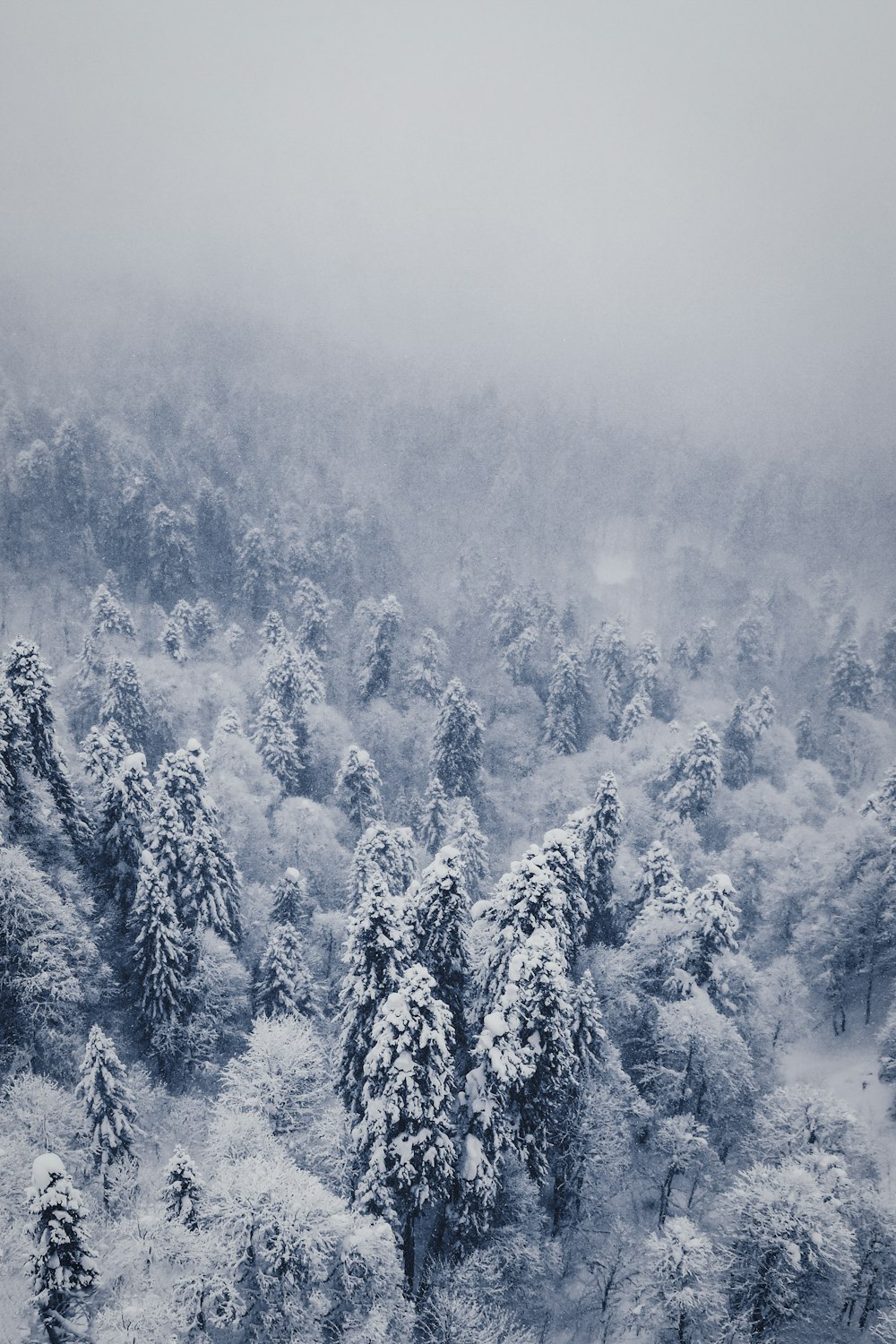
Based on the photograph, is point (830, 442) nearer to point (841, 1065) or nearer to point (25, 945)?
point (841, 1065)

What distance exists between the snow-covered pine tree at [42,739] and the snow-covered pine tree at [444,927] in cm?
2421

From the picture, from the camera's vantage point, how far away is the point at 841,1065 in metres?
42.7

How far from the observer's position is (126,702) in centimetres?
7106

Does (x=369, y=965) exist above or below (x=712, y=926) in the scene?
above

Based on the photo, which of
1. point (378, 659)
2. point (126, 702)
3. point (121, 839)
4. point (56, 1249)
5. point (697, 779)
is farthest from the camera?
point (378, 659)

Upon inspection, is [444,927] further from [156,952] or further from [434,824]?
[434,824]

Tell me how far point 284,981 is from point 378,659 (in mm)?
51827

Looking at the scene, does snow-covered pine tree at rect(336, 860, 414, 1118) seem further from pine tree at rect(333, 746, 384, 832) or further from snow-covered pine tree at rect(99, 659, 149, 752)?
snow-covered pine tree at rect(99, 659, 149, 752)

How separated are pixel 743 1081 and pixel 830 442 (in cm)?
18454

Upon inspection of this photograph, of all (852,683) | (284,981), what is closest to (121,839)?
(284,981)

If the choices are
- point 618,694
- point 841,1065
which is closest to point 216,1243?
Answer: point 841,1065

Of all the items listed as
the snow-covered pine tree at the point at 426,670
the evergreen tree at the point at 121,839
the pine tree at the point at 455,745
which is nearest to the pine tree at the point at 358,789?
the pine tree at the point at 455,745

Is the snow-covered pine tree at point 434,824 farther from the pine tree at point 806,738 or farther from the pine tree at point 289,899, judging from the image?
the pine tree at point 806,738

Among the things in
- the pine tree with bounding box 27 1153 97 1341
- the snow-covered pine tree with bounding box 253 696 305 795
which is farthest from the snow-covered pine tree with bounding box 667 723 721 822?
the pine tree with bounding box 27 1153 97 1341
